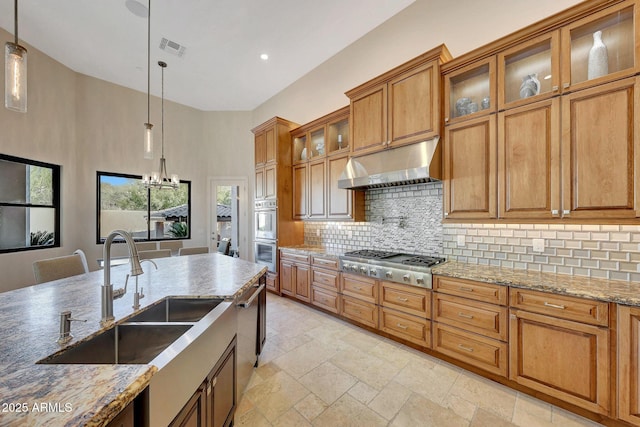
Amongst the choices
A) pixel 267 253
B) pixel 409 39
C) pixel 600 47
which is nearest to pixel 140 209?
pixel 267 253

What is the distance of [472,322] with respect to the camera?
215 cm

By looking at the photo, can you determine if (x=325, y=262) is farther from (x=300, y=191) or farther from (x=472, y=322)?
(x=472, y=322)

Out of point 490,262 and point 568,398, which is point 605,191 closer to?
point 490,262

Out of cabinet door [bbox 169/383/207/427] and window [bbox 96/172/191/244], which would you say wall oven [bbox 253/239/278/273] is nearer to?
window [bbox 96/172/191/244]

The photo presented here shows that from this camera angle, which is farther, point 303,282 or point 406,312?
point 303,282

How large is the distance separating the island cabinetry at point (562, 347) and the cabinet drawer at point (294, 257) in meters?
2.52

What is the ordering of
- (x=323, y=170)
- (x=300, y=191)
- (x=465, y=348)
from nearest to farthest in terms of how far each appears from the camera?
(x=465, y=348) → (x=323, y=170) → (x=300, y=191)

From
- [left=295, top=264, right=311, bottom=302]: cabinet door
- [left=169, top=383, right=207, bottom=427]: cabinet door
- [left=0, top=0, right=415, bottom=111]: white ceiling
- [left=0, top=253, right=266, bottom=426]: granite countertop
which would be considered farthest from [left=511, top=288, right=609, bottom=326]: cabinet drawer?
[left=0, top=0, right=415, bottom=111]: white ceiling

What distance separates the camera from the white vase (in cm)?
183

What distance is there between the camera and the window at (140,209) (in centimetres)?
478

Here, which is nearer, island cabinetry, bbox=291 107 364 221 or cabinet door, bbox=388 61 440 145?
cabinet door, bbox=388 61 440 145

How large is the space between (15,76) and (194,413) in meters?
1.83

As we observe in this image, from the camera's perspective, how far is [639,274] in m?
1.84

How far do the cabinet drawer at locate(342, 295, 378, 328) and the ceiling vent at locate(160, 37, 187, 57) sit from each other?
14.5 feet
